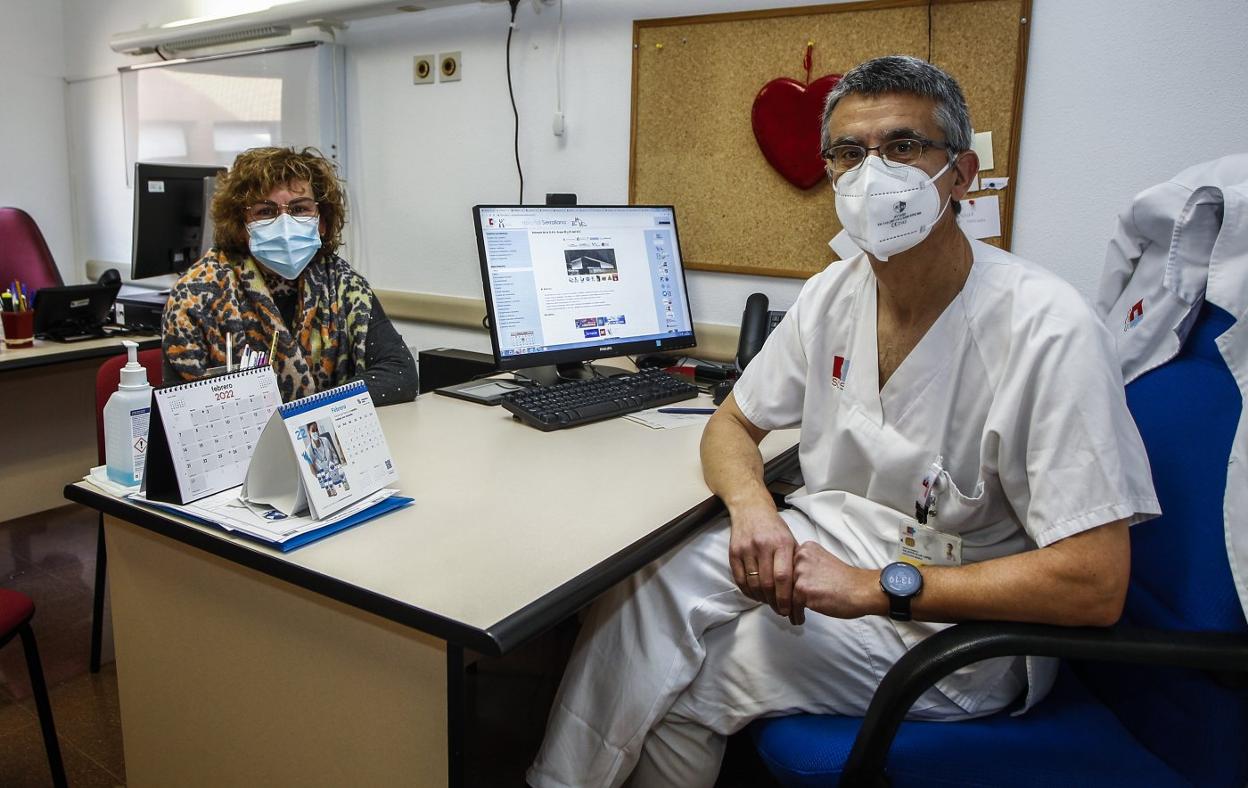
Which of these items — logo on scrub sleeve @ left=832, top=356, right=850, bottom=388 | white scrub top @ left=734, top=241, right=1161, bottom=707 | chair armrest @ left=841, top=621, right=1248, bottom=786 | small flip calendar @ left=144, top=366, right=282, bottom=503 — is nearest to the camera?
chair armrest @ left=841, top=621, right=1248, bottom=786

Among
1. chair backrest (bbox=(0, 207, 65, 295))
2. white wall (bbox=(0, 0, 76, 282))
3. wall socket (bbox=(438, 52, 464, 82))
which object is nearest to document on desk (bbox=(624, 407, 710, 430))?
wall socket (bbox=(438, 52, 464, 82))

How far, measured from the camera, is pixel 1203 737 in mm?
1026

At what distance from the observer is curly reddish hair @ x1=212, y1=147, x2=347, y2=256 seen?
1.91 m

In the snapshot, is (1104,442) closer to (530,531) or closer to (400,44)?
(530,531)

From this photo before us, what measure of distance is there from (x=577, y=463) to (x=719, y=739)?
1.65 ft

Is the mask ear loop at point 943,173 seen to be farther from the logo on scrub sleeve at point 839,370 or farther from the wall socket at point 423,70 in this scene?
the wall socket at point 423,70

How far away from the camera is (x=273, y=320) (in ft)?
6.40

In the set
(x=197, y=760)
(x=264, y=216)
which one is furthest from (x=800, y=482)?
(x=264, y=216)

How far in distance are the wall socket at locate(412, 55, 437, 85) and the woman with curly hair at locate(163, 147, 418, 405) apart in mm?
1083

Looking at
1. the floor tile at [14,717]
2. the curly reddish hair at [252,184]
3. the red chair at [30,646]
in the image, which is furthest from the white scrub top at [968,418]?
the floor tile at [14,717]

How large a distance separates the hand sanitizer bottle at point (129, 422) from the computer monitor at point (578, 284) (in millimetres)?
757

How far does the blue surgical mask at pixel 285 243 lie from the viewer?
1895 millimetres

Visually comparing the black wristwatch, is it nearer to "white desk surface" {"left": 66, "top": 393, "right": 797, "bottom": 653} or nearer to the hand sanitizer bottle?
"white desk surface" {"left": 66, "top": 393, "right": 797, "bottom": 653}

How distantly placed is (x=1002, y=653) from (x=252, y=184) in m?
1.72
